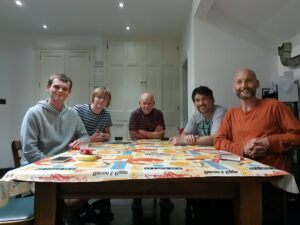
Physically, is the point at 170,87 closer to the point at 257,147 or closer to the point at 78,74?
the point at 78,74

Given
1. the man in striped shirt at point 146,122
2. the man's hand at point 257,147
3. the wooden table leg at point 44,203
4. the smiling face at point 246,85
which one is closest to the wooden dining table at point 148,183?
the wooden table leg at point 44,203

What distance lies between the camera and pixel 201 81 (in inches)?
126

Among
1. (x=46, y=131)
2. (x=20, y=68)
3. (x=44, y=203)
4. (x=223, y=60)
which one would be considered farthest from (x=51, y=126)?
(x=20, y=68)

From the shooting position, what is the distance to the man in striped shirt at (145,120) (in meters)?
2.65

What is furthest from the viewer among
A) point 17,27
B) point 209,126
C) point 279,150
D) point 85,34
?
point 85,34

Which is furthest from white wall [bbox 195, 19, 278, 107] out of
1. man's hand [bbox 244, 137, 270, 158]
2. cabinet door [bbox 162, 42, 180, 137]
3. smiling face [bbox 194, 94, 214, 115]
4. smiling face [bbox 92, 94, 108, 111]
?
man's hand [bbox 244, 137, 270, 158]

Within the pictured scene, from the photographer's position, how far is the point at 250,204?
0.93 m

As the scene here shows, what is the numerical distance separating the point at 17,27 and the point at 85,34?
113 cm

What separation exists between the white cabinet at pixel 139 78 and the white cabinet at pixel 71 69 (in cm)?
42

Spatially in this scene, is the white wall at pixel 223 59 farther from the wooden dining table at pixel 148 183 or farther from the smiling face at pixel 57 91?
the wooden dining table at pixel 148 183

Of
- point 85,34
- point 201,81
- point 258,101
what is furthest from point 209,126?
point 85,34

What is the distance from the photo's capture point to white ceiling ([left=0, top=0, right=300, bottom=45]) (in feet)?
9.55

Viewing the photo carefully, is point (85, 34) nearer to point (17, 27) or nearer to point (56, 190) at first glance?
point (17, 27)

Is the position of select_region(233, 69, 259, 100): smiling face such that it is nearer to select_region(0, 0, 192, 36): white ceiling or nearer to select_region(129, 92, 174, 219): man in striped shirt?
select_region(129, 92, 174, 219): man in striped shirt
